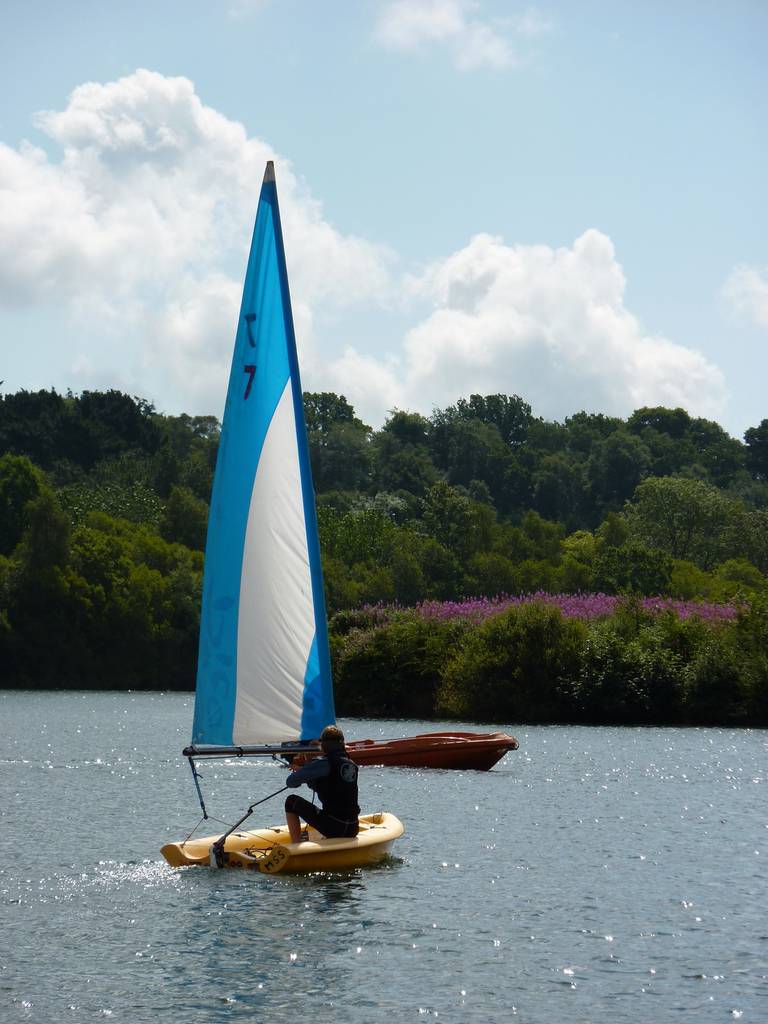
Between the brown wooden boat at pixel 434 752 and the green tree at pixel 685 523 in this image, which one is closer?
the brown wooden boat at pixel 434 752

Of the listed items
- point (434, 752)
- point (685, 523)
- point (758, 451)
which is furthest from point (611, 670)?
point (758, 451)

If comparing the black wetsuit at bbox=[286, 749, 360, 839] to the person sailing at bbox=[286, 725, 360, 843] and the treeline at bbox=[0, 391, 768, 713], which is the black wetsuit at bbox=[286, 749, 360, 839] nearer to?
the person sailing at bbox=[286, 725, 360, 843]

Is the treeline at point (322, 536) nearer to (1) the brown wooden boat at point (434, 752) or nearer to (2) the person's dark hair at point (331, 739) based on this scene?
(1) the brown wooden boat at point (434, 752)

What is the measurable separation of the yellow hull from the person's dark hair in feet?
5.04

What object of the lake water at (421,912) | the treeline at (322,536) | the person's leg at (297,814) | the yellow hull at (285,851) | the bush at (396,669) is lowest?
the lake water at (421,912)

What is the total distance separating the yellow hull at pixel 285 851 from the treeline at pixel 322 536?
47.7 m

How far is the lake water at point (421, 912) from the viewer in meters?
15.8

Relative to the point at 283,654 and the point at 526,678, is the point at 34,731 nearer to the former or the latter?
the point at 526,678

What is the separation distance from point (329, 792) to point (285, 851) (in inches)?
42.6

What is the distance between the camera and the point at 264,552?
22016 millimetres

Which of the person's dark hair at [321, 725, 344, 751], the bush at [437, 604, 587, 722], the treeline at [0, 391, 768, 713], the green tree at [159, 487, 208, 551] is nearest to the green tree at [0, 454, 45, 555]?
the treeline at [0, 391, 768, 713]

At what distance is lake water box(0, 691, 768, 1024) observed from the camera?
15.8 m

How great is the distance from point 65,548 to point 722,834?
254ft

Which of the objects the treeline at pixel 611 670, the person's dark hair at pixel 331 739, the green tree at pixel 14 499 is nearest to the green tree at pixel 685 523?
the green tree at pixel 14 499
